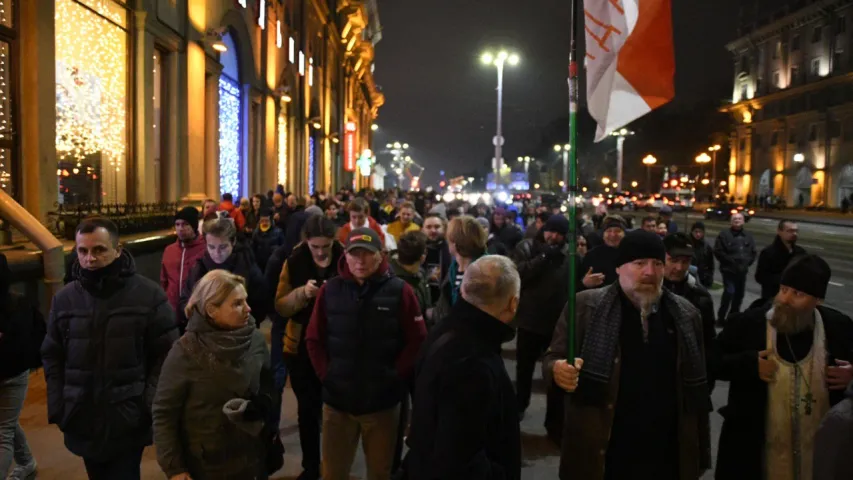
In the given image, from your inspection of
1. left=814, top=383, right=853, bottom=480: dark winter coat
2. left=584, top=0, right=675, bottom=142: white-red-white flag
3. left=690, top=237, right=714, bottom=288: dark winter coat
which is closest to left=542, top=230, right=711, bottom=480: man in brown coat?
left=584, top=0, right=675, bottom=142: white-red-white flag

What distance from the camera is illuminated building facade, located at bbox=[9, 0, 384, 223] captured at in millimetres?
9422

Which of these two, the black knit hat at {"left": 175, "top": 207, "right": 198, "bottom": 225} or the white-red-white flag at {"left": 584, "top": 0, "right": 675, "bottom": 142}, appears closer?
the white-red-white flag at {"left": 584, "top": 0, "right": 675, "bottom": 142}

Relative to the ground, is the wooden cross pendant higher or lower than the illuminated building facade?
lower

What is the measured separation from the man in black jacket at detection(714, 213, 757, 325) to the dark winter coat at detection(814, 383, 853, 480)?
365 inches

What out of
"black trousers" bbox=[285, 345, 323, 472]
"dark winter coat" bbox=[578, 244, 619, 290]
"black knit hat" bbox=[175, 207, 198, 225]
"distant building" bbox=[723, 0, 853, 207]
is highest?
"distant building" bbox=[723, 0, 853, 207]

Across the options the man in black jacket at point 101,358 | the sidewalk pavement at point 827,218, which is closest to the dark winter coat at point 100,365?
the man in black jacket at point 101,358

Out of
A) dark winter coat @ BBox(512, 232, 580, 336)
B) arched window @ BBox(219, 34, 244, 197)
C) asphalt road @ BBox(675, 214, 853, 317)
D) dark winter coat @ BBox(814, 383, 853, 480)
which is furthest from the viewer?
arched window @ BBox(219, 34, 244, 197)

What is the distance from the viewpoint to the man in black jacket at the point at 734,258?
11.2m

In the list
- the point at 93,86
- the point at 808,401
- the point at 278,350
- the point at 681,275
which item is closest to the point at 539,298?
the point at 681,275

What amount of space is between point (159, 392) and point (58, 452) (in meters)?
3.12

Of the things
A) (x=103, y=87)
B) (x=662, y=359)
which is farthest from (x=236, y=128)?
(x=662, y=359)

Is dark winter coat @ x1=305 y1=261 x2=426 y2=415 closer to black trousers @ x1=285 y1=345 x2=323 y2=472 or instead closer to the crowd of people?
the crowd of people

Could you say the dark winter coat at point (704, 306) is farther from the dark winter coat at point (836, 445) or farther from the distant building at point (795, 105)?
the distant building at point (795, 105)

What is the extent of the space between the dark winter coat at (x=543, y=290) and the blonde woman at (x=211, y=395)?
379cm
